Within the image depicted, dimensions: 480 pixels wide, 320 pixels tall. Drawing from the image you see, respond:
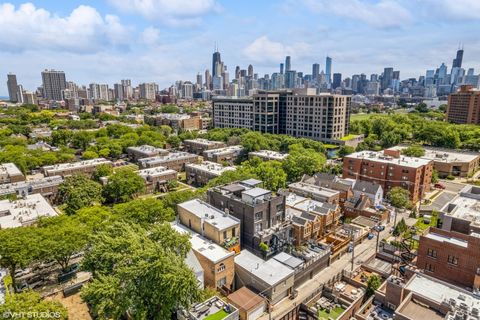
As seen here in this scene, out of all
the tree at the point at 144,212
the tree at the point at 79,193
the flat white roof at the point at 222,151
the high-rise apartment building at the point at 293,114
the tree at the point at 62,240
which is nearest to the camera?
the tree at the point at 62,240

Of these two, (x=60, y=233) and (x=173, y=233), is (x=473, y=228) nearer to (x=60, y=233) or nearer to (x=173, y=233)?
(x=173, y=233)

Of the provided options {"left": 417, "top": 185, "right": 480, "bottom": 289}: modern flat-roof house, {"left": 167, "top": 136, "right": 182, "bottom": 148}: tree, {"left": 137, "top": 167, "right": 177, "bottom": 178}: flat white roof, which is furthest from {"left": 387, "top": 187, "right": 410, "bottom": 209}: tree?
{"left": 167, "top": 136, "right": 182, "bottom": 148}: tree

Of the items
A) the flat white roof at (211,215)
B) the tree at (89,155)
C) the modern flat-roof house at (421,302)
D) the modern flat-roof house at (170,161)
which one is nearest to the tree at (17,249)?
the flat white roof at (211,215)

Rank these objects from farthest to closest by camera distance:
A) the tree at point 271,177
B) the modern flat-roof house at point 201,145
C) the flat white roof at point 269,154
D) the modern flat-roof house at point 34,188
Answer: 1. the modern flat-roof house at point 201,145
2. the flat white roof at point 269,154
3. the tree at point 271,177
4. the modern flat-roof house at point 34,188

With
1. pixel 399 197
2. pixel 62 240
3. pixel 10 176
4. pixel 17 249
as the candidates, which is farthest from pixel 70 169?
pixel 399 197

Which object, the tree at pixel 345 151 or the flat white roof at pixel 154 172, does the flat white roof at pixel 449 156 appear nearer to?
the tree at pixel 345 151

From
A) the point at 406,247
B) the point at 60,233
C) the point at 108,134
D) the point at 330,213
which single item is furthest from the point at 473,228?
Result: the point at 108,134

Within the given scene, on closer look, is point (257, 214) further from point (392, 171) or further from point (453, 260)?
point (392, 171)
